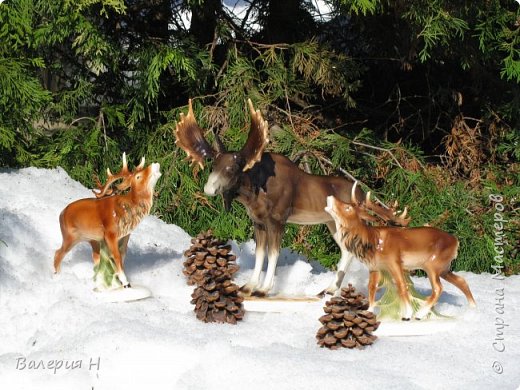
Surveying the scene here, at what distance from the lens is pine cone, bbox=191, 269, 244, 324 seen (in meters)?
2.26

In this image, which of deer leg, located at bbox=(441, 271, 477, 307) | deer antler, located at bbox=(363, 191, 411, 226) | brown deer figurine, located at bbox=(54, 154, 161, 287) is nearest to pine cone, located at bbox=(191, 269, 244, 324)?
brown deer figurine, located at bbox=(54, 154, 161, 287)

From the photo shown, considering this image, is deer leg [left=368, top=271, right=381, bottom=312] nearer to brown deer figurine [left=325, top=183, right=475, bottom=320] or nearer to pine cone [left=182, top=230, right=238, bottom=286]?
brown deer figurine [left=325, top=183, right=475, bottom=320]

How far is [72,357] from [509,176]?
237 centimetres

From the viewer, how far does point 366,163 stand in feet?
11.1

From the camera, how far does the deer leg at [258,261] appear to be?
2.47 m

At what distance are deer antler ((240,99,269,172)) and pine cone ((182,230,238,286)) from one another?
0.89ft

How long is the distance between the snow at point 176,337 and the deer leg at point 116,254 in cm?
9

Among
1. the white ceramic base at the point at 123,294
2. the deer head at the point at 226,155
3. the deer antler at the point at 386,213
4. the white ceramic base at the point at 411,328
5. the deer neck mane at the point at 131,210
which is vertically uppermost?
the deer head at the point at 226,155

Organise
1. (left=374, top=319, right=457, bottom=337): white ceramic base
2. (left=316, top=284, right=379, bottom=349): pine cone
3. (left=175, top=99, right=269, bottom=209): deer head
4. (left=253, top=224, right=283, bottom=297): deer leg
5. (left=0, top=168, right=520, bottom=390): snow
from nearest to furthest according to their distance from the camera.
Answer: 1. (left=0, top=168, right=520, bottom=390): snow
2. (left=316, top=284, right=379, bottom=349): pine cone
3. (left=374, top=319, right=457, bottom=337): white ceramic base
4. (left=175, top=99, right=269, bottom=209): deer head
5. (left=253, top=224, right=283, bottom=297): deer leg

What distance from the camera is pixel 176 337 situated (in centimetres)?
205

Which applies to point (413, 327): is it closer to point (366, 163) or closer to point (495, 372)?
point (495, 372)

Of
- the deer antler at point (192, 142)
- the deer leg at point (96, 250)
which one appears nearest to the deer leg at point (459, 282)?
the deer antler at point (192, 142)

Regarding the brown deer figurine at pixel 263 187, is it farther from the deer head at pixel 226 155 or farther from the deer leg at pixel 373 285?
the deer leg at pixel 373 285

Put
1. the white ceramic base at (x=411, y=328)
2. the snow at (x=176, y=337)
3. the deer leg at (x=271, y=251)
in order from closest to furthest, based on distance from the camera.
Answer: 1. the snow at (x=176, y=337)
2. the white ceramic base at (x=411, y=328)
3. the deer leg at (x=271, y=251)
